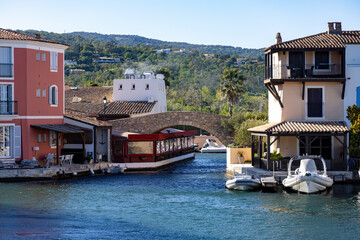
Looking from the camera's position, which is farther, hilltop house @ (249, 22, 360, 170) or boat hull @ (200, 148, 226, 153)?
boat hull @ (200, 148, 226, 153)

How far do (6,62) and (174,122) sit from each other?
704 inches

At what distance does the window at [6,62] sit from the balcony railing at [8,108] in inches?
71.9

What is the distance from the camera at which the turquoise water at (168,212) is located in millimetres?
27094

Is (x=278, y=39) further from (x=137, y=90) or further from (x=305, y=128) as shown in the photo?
(x=137, y=90)

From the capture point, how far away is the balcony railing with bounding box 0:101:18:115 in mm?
45656

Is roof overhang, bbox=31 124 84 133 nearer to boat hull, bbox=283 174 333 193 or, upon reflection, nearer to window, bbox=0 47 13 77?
window, bbox=0 47 13 77

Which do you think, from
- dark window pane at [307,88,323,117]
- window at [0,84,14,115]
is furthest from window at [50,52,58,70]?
dark window pane at [307,88,323,117]

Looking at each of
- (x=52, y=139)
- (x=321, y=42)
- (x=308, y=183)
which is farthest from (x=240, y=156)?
(x=308, y=183)

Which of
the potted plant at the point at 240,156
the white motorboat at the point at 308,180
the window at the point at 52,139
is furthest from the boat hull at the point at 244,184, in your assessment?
the window at the point at 52,139

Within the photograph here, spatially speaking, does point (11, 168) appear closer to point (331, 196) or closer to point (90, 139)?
point (90, 139)

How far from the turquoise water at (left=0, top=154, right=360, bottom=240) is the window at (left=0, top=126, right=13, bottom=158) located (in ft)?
16.3

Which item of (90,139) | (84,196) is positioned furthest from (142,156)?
(84,196)

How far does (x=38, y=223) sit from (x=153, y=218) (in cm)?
484

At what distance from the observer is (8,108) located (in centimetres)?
4584
